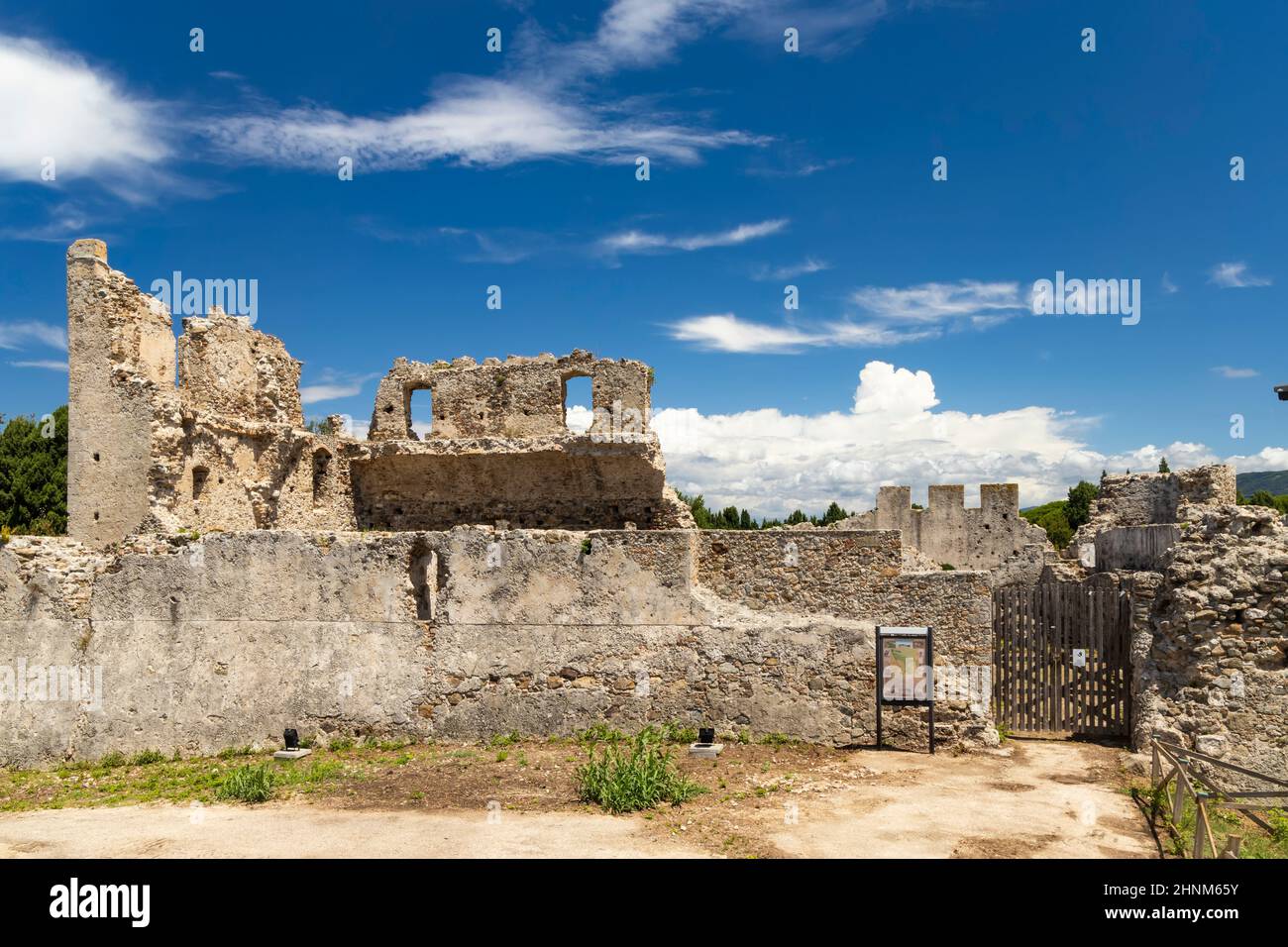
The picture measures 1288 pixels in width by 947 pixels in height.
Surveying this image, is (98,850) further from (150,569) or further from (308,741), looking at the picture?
(150,569)

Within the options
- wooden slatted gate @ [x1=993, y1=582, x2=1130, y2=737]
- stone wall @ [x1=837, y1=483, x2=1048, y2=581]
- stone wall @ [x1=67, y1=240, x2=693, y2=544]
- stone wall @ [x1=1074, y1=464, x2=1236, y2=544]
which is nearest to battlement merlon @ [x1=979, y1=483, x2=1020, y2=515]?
stone wall @ [x1=837, y1=483, x2=1048, y2=581]

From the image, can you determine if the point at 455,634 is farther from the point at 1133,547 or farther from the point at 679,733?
the point at 1133,547

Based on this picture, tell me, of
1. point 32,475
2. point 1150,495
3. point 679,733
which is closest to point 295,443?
point 679,733

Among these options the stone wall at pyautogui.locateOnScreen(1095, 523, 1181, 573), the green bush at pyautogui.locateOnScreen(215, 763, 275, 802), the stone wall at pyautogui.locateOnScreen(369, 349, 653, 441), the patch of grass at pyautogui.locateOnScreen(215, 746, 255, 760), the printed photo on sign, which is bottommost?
the patch of grass at pyautogui.locateOnScreen(215, 746, 255, 760)

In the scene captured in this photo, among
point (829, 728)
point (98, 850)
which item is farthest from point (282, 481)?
point (829, 728)

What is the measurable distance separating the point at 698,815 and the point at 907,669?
161 inches

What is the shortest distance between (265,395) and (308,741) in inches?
391

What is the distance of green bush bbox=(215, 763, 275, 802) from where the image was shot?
1069 cm

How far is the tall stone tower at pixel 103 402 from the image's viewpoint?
56.5ft

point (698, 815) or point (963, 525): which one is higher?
point (963, 525)

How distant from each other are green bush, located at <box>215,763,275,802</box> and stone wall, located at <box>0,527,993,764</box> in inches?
92.8

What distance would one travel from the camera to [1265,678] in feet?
34.9

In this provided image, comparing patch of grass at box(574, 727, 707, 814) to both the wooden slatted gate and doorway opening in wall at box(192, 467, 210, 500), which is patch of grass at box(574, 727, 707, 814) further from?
doorway opening in wall at box(192, 467, 210, 500)

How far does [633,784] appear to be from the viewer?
9.88 metres
